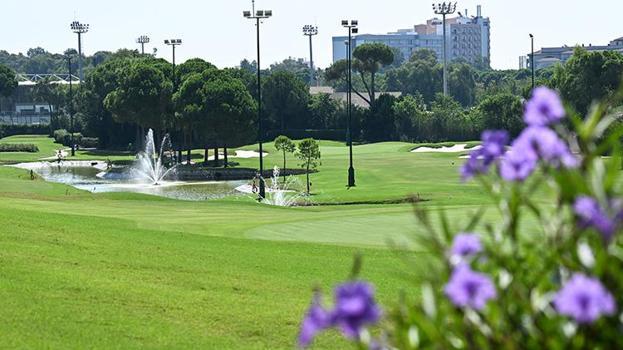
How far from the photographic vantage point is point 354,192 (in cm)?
5272

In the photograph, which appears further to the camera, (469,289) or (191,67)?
(191,67)

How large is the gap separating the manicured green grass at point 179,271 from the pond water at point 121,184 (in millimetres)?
25058

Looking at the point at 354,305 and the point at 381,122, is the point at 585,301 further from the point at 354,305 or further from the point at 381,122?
the point at 381,122

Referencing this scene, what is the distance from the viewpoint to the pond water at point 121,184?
61.6 m

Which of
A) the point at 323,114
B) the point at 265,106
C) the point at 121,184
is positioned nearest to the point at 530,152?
the point at 121,184

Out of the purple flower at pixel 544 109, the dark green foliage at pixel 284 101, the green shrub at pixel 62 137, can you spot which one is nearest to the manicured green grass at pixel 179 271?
the purple flower at pixel 544 109

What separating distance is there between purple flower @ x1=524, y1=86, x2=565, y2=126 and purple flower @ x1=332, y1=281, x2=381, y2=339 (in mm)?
972

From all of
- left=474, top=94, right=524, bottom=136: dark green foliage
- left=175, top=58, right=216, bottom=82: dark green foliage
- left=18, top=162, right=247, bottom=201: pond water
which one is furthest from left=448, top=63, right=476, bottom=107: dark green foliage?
left=18, top=162, right=247, bottom=201: pond water

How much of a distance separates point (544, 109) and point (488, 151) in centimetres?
28

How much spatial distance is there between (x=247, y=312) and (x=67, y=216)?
12468 millimetres

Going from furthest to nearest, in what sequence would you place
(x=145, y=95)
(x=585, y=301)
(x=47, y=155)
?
(x=47, y=155) → (x=145, y=95) → (x=585, y=301)

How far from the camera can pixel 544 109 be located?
400cm

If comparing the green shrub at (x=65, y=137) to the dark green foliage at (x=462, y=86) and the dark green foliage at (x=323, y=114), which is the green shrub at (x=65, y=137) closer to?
the dark green foliage at (x=323, y=114)

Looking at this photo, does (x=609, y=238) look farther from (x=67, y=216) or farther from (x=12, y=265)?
(x=67, y=216)
